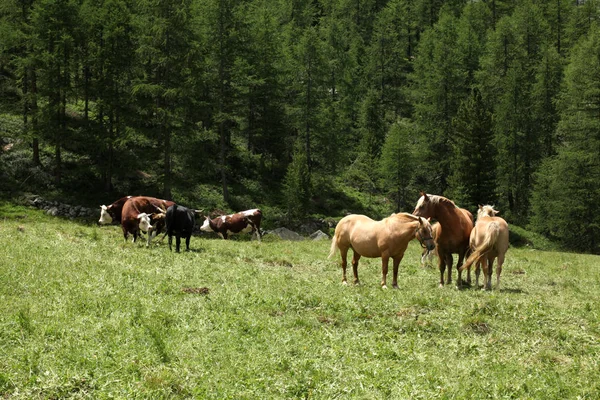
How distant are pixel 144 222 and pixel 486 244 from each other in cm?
1390

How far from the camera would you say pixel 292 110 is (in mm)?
54344

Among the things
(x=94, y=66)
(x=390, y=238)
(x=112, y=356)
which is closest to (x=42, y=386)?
(x=112, y=356)

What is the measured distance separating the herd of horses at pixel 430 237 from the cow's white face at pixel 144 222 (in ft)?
30.2

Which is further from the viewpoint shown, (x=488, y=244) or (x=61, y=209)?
(x=61, y=209)

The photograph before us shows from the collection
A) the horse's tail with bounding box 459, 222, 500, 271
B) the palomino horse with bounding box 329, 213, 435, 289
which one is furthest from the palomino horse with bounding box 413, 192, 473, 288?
the palomino horse with bounding box 329, 213, 435, 289

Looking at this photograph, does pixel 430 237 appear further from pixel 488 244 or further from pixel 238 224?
pixel 238 224

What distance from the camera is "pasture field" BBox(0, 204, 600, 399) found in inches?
263

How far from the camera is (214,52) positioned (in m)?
47.6

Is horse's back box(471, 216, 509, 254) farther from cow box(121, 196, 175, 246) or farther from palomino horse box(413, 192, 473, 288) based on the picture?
cow box(121, 196, 175, 246)

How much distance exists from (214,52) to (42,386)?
45.1 metres

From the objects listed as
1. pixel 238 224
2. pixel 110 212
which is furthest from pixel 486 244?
pixel 238 224

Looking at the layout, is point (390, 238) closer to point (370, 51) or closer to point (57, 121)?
point (57, 121)

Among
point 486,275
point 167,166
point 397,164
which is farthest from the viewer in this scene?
point 397,164

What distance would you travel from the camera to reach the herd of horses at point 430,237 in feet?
45.4
